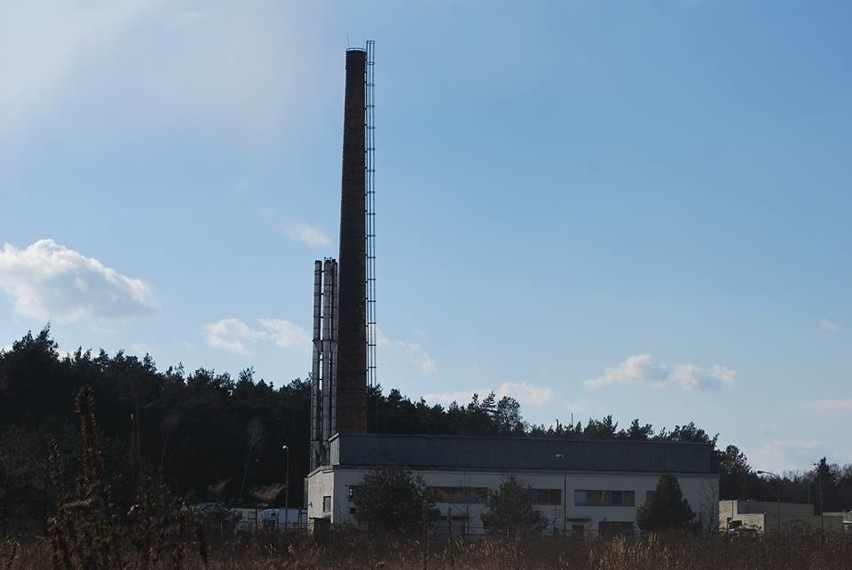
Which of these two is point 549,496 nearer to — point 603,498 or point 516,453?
point 516,453

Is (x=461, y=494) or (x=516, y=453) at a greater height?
(x=516, y=453)

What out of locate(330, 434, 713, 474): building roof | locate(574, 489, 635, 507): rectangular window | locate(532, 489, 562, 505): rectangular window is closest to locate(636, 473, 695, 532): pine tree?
locate(574, 489, 635, 507): rectangular window

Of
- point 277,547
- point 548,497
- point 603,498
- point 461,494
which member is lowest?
point 603,498

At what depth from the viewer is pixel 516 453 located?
6088cm

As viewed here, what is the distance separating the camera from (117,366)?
88.3 meters

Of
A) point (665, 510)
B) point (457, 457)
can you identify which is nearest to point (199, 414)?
point (457, 457)

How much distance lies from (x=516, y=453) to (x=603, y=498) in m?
Answer: 5.61

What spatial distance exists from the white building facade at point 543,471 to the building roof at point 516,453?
2.2 inches

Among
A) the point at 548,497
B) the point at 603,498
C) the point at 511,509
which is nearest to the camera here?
the point at 511,509

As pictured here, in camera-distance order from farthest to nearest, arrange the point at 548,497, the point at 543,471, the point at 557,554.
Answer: the point at 543,471, the point at 548,497, the point at 557,554

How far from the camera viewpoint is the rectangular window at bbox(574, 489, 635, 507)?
6103 centimetres

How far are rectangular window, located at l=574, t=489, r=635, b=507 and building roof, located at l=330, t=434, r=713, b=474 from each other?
1.32m

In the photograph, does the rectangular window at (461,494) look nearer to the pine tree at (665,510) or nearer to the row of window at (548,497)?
the row of window at (548,497)

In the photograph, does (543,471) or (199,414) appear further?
(199,414)
